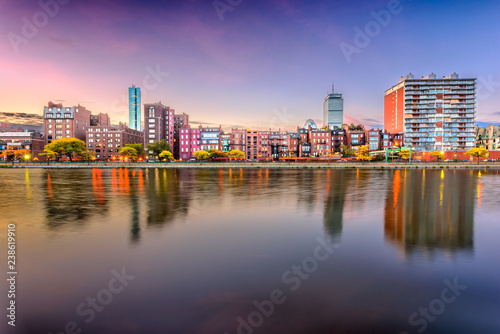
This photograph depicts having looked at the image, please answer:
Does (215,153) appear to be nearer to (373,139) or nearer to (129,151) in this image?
(129,151)

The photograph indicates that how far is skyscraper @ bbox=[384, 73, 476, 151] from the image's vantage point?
→ 488 ft

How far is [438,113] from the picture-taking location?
495ft

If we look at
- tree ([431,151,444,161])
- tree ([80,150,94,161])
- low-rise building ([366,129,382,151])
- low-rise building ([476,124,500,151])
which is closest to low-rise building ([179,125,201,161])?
tree ([80,150,94,161])

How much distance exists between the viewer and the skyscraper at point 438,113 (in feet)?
488

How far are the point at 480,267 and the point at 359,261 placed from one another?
11.1ft

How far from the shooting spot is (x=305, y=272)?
7488 millimetres

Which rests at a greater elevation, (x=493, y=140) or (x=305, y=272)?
(x=493, y=140)

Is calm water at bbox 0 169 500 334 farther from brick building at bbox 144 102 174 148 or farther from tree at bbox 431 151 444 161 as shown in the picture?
brick building at bbox 144 102 174 148

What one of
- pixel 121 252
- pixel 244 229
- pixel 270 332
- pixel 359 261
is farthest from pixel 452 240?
pixel 121 252

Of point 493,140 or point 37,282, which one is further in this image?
point 493,140

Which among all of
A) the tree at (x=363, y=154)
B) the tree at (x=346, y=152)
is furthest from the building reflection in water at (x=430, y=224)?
the tree at (x=346, y=152)

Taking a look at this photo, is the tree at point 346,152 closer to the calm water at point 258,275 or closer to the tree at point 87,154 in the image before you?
the tree at point 87,154

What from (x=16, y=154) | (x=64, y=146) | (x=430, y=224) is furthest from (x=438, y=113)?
(x=16, y=154)

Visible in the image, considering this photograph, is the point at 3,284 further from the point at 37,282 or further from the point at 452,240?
the point at 452,240
